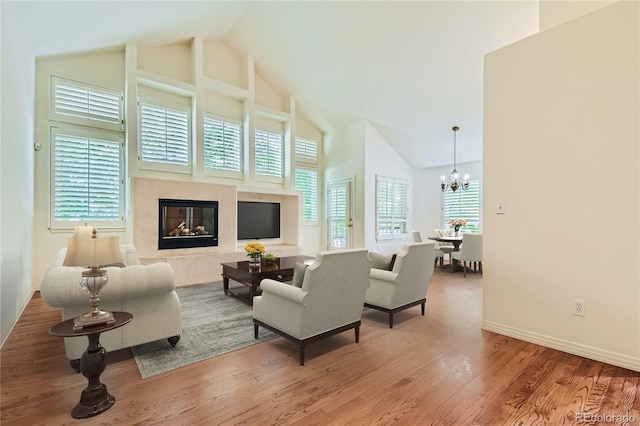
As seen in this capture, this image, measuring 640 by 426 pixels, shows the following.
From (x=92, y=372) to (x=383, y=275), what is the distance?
9.11 ft

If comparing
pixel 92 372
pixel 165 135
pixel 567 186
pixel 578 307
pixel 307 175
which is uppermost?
pixel 165 135

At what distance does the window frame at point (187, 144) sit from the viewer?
18.9 feet

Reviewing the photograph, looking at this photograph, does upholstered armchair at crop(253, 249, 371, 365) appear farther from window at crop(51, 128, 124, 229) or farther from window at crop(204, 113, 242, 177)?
window at crop(204, 113, 242, 177)

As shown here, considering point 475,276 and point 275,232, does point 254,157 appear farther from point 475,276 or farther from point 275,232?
point 475,276

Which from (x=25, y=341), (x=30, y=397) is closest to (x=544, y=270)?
(x=30, y=397)

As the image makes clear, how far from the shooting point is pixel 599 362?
8.62 feet

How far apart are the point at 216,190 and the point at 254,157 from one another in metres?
1.39

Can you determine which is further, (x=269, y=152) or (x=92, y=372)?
(x=269, y=152)

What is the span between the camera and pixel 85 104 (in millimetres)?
5387

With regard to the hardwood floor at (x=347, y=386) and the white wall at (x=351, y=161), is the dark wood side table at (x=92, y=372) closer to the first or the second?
the hardwood floor at (x=347, y=386)

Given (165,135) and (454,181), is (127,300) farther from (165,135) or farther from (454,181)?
(454,181)

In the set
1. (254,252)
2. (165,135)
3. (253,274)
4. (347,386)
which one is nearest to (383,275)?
(347,386)

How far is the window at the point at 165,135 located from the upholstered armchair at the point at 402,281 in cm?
477

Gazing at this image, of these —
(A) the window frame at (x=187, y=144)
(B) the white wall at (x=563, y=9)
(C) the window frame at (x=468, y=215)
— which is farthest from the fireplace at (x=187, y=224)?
(C) the window frame at (x=468, y=215)
